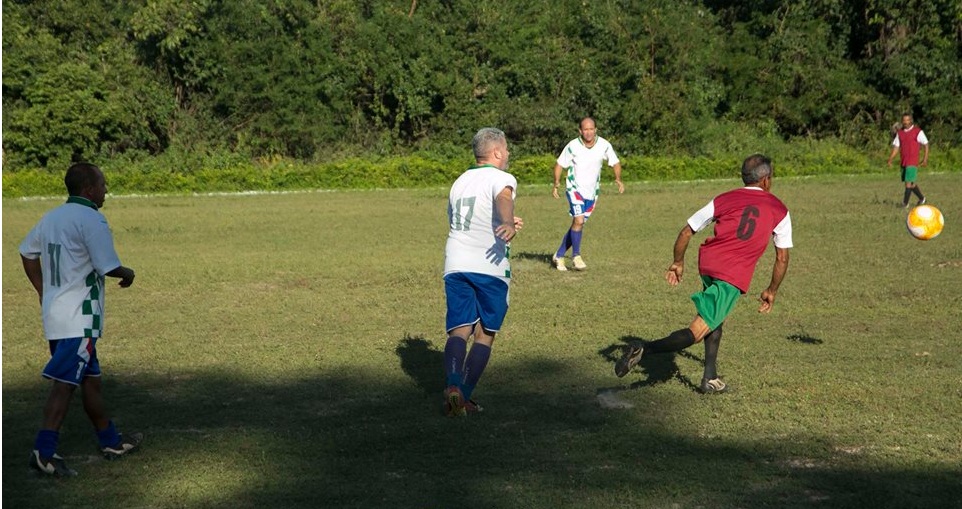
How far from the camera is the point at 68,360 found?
20.6 ft

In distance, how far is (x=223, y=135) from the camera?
40.3 meters

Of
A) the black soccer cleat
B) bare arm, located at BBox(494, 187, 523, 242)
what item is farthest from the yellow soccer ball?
the black soccer cleat

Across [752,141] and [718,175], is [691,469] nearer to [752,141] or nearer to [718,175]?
[718,175]

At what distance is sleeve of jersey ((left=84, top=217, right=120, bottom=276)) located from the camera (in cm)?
629

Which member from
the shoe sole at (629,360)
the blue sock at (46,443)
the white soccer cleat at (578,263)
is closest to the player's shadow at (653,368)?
the shoe sole at (629,360)

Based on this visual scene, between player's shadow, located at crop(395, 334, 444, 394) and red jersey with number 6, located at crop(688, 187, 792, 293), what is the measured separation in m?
2.24

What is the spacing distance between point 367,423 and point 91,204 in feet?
7.34

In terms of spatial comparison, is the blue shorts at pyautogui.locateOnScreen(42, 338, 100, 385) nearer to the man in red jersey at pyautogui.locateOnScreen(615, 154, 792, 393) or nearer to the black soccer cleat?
the black soccer cleat

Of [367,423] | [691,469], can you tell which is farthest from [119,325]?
[691,469]

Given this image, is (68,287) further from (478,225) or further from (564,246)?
(564,246)

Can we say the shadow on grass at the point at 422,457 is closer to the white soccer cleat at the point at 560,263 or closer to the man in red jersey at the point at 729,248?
the man in red jersey at the point at 729,248

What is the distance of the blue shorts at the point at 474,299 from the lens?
7492 millimetres

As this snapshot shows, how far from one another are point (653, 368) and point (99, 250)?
4.49 meters

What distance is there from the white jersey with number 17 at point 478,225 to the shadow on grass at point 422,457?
1007mm
